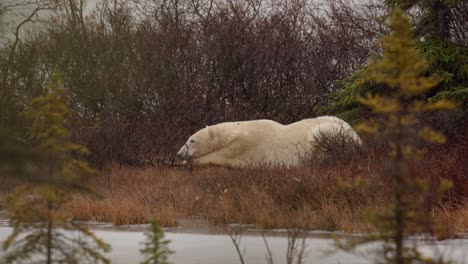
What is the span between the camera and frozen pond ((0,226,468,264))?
5.70 meters

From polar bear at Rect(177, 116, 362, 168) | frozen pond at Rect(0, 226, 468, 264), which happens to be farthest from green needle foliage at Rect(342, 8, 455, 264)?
polar bear at Rect(177, 116, 362, 168)

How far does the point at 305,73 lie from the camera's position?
2223 cm

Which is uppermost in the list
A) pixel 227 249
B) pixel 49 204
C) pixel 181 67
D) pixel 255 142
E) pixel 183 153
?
pixel 181 67

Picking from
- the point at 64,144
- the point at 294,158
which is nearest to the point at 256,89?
the point at 294,158

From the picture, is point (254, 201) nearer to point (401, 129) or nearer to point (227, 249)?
point (227, 249)

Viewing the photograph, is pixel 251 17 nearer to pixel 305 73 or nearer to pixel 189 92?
pixel 305 73

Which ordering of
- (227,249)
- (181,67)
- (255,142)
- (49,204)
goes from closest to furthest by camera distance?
(49,204) → (227,249) → (255,142) → (181,67)

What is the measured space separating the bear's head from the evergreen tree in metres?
2.60

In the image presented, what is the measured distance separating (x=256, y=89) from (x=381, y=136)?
18788mm

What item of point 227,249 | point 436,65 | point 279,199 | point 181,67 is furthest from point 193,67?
point 227,249

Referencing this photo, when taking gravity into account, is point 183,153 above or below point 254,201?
above

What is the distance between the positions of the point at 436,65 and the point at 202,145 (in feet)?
13.4

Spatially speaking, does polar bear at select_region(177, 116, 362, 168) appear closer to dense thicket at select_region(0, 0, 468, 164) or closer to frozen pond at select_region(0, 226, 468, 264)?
dense thicket at select_region(0, 0, 468, 164)

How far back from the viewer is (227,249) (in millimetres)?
6344
